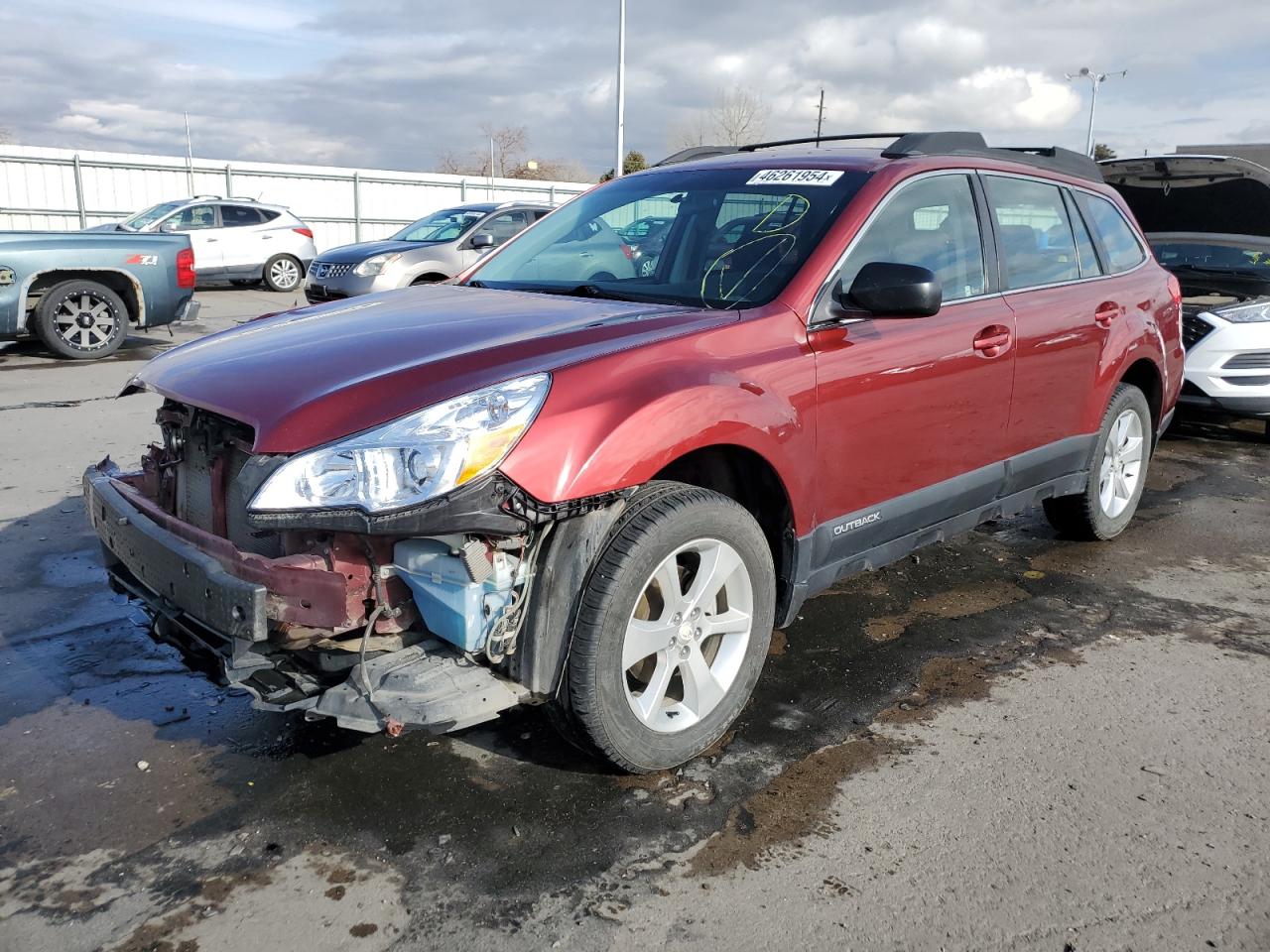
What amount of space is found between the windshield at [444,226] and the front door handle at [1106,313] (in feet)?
33.6

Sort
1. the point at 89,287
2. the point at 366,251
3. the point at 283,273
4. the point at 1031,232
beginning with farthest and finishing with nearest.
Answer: the point at 283,273, the point at 366,251, the point at 89,287, the point at 1031,232

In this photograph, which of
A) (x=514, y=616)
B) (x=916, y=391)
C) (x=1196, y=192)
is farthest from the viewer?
(x=1196, y=192)

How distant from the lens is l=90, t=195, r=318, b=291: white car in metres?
17.8

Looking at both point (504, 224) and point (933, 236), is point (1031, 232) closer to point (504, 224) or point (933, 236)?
point (933, 236)

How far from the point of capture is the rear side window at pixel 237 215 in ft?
60.6

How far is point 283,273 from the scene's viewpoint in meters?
19.4

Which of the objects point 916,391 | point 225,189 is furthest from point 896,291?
point 225,189

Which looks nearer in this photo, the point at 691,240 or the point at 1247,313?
the point at 691,240

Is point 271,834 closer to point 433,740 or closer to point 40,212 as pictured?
point 433,740

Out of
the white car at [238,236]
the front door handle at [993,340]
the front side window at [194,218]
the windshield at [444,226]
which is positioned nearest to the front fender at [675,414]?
the front door handle at [993,340]

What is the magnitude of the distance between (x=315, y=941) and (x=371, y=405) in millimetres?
1247

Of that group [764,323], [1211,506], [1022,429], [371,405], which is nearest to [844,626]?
[1022,429]

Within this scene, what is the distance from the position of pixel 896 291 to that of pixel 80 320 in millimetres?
9779

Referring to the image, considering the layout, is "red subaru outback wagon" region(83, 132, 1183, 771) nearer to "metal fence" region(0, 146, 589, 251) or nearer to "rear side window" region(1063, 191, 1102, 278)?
"rear side window" region(1063, 191, 1102, 278)
